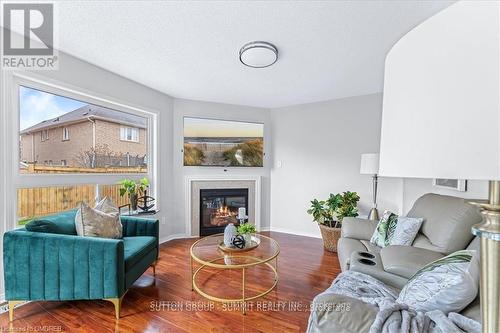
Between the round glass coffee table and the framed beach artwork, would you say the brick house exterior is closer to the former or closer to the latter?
the round glass coffee table

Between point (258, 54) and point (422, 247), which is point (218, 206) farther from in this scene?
point (422, 247)

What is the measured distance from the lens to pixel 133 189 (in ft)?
9.75

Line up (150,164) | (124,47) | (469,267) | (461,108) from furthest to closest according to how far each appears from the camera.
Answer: (150,164) < (124,47) < (469,267) < (461,108)

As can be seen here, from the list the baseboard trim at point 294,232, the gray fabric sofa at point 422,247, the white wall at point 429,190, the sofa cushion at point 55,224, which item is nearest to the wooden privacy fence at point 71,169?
the sofa cushion at point 55,224

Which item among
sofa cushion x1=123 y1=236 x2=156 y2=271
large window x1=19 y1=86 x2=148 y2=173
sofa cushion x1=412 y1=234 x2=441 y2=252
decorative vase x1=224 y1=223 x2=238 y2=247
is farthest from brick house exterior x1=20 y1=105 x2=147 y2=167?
sofa cushion x1=412 y1=234 x2=441 y2=252

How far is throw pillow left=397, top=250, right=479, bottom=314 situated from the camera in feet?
3.15

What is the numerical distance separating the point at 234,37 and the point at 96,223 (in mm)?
1990

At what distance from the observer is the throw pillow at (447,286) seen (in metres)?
0.96

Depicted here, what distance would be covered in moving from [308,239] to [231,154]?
1.91 metres

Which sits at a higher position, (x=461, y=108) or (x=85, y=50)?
(x=85, y=50)

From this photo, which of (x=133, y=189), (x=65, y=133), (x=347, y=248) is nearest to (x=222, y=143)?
(x=133, y=189)

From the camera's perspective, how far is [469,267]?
99cm

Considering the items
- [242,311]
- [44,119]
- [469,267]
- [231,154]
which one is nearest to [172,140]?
[231,154]

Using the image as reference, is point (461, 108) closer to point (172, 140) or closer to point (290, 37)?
point (290, 37)
